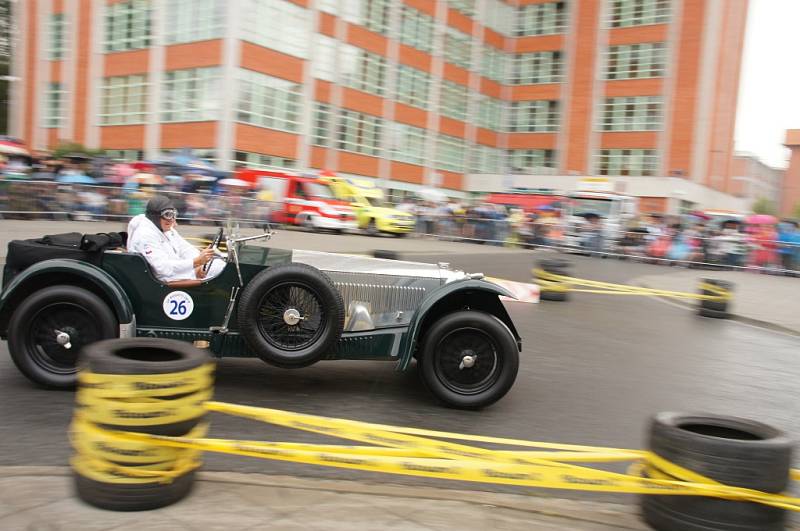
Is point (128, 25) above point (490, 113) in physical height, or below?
above

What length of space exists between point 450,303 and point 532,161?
5211 centimetres

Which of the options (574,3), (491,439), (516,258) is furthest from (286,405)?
(574,3)

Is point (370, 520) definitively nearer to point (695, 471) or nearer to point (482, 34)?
point (695, 471)

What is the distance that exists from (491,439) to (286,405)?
1.67 m

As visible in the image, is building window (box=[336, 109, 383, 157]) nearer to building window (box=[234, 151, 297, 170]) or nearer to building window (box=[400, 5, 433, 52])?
building window (box=[234, 151, 297, 170])

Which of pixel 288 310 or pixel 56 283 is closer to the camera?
pixel 288 310

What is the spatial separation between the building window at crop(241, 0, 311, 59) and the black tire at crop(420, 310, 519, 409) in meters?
32.0

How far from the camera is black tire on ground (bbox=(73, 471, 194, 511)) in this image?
3277 mm

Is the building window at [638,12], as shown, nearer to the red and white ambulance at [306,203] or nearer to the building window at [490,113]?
the building window at [490,113]

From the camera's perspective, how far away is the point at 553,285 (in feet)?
40.9

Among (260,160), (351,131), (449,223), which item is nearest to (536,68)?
(351,131)

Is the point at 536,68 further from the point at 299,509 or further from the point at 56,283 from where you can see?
the point at 299,509

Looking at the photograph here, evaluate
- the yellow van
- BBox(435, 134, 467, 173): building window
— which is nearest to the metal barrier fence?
the yellow van

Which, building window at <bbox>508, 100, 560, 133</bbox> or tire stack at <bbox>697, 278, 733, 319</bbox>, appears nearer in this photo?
tire stack at <bbox>697, 278, 733, 319</bbox>
